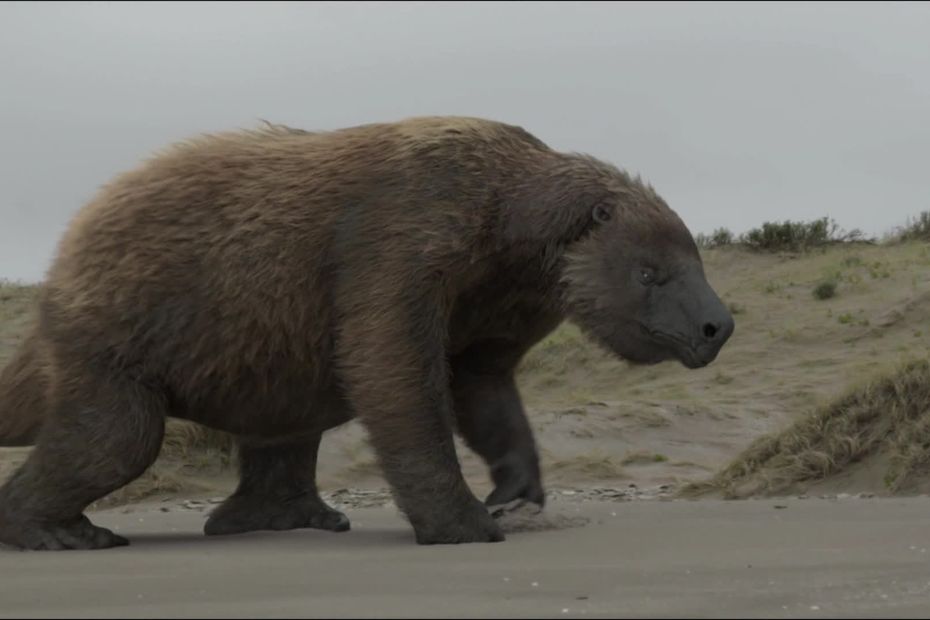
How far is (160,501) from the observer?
1138 centimetres

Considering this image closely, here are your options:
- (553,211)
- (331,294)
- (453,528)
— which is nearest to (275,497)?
(331,294)

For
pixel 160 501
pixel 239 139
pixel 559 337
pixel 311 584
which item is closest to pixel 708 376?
pixel 559 337

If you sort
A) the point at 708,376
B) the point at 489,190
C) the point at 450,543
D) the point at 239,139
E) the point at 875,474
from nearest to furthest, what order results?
the point at 450,543 < the point at 489,190 < the point at 239,139 < the point at 875,474 < the point at 708,376

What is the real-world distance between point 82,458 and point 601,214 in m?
2.38

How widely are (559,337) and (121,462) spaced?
40.0ft

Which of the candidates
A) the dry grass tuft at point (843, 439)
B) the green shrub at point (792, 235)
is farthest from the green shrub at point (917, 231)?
the dry grass tuft at point (843, 439)

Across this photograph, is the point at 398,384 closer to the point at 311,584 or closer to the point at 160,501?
the point at 311,584

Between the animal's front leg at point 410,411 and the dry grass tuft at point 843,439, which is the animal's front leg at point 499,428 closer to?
the animal's front leg at point 410,411

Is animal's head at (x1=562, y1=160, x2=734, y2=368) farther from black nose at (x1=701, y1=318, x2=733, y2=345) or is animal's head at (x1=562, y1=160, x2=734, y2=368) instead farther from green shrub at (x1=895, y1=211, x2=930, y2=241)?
green shrub at (x1=895, y1=211, x2=930, y2=241)

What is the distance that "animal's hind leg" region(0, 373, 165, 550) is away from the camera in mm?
7086

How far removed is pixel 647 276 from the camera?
7.12m

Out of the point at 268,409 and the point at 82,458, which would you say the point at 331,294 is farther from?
the point at 82,458

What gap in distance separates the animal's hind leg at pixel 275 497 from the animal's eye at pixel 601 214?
65.7 inches

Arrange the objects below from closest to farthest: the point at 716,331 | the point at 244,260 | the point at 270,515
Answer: the point at 716,331
the point at 244,260
the point at 270,515
